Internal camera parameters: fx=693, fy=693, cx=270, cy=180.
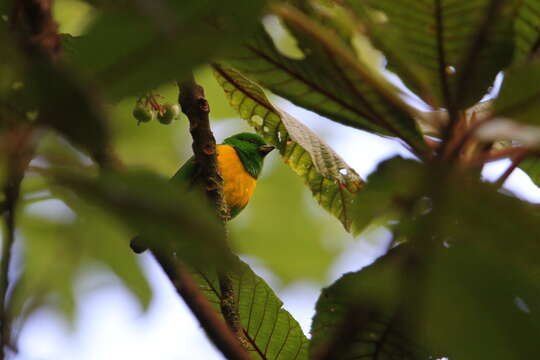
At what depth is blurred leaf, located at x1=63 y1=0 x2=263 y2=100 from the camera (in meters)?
0.60

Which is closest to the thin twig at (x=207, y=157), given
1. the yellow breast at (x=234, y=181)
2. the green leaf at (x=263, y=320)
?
the green leaf at (x=263, y=320)

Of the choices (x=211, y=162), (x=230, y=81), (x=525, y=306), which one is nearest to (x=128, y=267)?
(x=211, y=162)

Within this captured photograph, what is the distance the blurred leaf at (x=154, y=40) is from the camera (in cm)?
60

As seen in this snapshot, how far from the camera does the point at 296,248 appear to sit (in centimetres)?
462

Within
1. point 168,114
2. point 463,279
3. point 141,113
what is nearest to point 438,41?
point 463,279

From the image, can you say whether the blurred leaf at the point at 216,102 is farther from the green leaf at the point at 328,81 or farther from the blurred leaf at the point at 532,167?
the green leaf at the point at 328,81

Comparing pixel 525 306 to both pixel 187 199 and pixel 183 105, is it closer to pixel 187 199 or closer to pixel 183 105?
pixel 187 199

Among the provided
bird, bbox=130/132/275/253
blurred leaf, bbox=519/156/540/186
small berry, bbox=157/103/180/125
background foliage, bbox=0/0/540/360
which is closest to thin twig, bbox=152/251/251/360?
background foliage, bbox=0/0/540/360

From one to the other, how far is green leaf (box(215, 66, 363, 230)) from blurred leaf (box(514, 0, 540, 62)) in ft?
1.91

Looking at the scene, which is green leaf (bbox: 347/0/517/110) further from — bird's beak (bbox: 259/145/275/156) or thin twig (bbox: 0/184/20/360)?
bird's beak (bbox: 259/145/275/156)

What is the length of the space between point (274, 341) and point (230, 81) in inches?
25.9

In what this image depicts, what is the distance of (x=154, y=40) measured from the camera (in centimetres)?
62

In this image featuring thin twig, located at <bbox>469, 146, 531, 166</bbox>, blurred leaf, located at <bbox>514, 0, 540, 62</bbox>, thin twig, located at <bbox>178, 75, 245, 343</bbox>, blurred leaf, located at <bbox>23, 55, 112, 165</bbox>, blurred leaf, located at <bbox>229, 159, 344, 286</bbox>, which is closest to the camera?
blurred leaf, located at <bbox>23, 55, 112, 165</bbox>

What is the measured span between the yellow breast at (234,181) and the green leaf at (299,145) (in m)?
1.67
